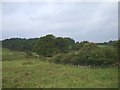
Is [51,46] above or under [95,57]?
above

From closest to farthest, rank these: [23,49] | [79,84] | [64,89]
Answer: [64,89], [79,84], [23,49]

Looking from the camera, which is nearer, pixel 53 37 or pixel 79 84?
pixel 79 84

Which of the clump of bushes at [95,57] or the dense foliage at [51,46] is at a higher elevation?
the dense foliage at [51,46]

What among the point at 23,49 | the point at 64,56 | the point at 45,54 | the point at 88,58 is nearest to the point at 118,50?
the point at 88,58

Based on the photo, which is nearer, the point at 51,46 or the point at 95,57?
the point at 95,57

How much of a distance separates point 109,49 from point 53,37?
27706 millimetres

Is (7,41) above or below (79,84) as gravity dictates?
above

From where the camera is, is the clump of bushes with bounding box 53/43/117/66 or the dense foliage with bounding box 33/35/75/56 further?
the dense foliage with bounding box 33/35/75/56

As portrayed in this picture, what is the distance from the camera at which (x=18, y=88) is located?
14.1m

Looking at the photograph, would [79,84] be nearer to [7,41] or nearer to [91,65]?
[91,65]

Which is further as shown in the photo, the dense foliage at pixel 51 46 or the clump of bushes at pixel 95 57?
the dense foliage at pixel 51 46

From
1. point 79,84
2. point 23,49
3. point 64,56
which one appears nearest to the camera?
point 79,84

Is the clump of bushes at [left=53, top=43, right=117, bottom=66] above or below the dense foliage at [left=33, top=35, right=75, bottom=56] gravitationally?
below

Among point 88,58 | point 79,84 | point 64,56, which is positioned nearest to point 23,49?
point 64,56
